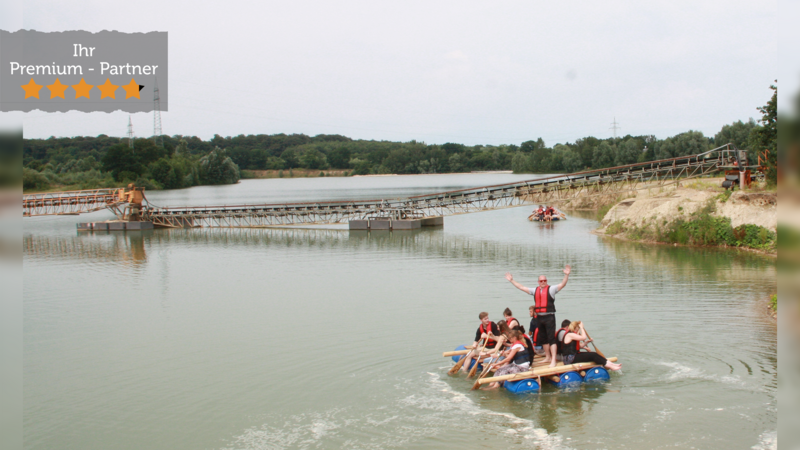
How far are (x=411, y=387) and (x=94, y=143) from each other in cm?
19498

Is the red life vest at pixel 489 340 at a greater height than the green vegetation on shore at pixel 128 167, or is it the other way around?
the green vegetation on shore at pixel 128 167

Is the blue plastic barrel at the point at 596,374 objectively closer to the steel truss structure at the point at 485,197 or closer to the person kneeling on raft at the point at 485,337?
the person kneeling on raft at the point at 485,337

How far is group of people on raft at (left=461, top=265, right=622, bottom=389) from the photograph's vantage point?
14.6 metres

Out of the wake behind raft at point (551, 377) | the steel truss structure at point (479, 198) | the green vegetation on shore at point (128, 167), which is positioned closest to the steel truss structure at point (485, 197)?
the steel truss structure at point (479, 198)

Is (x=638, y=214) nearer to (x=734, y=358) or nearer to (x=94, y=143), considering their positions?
(x=734, y=358)

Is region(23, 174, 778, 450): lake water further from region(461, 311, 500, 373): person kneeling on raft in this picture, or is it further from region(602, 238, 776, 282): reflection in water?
region(461, 311, 500, 373): person kneeling on raft

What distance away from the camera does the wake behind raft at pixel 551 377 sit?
1418 cm

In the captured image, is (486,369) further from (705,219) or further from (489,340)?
(705,219)

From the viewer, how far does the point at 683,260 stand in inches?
1293

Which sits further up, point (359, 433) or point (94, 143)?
point (94, 143)

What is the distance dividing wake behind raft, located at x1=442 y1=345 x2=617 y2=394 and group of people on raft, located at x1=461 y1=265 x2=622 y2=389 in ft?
0.62

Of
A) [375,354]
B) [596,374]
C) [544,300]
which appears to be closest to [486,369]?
[544,300]

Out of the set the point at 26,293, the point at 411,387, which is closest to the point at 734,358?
the point at 411,387

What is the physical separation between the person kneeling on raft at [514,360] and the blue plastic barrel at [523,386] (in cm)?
27
